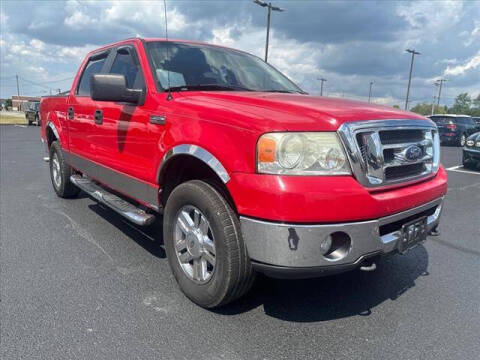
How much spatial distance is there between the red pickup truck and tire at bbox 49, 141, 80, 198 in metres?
2.15

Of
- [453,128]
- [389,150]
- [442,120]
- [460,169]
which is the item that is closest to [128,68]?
[389,150]

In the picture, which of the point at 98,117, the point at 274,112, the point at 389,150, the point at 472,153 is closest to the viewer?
the point at 274,112

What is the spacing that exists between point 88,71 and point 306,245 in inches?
154

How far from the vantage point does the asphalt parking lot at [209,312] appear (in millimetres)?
2281

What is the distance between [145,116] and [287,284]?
70.2 inches

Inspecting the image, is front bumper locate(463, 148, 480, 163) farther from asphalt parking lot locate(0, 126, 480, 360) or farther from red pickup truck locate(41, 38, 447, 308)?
red pickup truck locate(41, 38, 447, 308)

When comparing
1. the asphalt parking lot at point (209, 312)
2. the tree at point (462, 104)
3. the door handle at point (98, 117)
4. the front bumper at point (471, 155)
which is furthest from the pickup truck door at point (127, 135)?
the tree at point (462, 104)

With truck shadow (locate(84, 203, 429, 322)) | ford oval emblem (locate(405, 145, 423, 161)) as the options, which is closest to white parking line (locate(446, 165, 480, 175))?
truck shadow (locate(84, 203, 429, 322))

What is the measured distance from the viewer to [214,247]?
2.50 meters

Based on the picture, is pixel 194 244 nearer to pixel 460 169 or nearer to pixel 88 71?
pixel 88 71

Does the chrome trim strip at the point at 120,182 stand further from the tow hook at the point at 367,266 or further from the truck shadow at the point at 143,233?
the tow hook at the point at 367,266

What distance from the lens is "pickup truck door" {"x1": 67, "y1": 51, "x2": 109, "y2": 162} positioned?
419 cm

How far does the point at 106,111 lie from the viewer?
12.2 feet

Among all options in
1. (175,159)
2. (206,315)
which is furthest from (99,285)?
(175,159)
